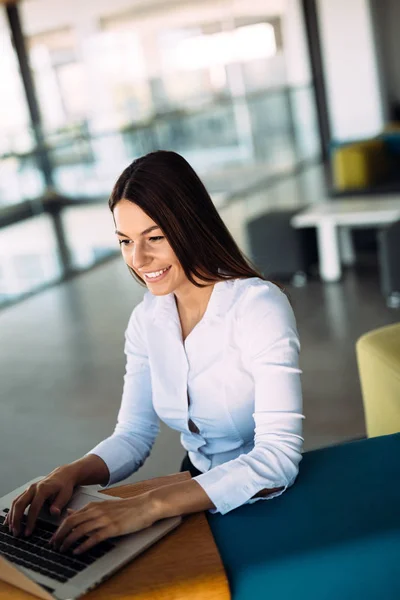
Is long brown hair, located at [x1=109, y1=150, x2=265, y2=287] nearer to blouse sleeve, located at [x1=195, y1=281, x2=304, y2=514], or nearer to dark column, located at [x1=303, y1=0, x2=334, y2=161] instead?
blouse sleeve, located at [x1=195, y1=281, x2=304, y2=514]

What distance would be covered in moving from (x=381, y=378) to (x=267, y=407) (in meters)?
0.97

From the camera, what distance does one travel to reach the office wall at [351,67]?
10750mm

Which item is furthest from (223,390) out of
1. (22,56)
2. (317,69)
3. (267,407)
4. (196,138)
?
(22,56)

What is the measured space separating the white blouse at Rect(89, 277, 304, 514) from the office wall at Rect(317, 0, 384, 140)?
9.44 m

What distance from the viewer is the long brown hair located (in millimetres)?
1554

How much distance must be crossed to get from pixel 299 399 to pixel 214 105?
30.4 ft

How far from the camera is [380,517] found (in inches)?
50.4

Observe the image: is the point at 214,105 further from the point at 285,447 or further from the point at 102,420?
the point at 285,447

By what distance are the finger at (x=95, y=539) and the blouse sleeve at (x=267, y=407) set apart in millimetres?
199

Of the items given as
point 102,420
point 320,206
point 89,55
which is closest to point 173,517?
point 102,420

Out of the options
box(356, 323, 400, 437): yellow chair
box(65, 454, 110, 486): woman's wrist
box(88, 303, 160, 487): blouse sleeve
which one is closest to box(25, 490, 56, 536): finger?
box(65, 454, 110, 486): woman's wrist

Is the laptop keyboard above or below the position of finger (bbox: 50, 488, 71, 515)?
above

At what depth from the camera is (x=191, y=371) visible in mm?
1701

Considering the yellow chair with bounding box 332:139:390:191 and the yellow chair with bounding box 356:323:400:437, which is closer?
the yellow chair with bounding box 356:323:400:437
